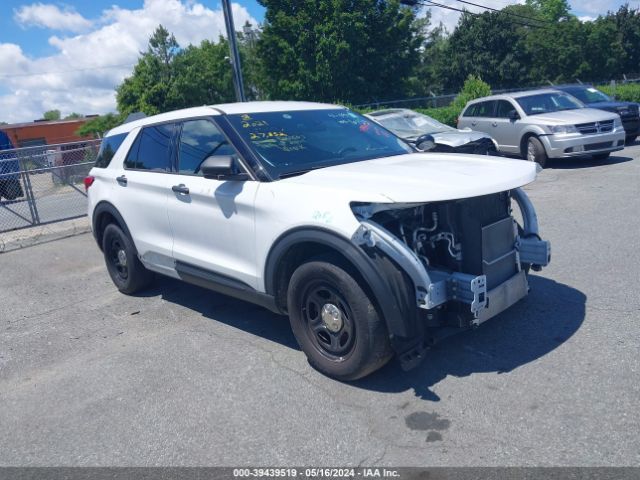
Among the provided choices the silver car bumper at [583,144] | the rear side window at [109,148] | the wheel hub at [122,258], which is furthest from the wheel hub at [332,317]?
the silver car bumper at [583,144]

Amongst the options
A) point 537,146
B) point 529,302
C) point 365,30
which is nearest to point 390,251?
point 529,302

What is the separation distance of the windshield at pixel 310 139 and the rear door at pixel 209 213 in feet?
0.75

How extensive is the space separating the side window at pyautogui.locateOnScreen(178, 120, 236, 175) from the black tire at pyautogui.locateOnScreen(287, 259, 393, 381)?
135 cm

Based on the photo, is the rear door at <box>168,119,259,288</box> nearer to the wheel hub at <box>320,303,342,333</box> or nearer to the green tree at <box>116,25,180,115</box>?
the wheel hub at <box>320,303,342,333</box>

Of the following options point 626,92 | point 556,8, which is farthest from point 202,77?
point 556,8

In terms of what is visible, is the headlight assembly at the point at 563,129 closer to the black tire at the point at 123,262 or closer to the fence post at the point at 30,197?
the black tire at the point at 123,262

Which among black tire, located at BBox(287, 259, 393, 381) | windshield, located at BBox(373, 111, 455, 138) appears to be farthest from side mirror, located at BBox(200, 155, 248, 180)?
windshield, located at BBox(373, 111, 455, 138)

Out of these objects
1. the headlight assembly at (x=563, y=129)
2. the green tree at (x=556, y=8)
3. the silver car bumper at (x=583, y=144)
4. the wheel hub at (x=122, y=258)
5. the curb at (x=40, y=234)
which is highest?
the green tree at (x=556, y=8)

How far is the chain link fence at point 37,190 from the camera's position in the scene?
11.2m

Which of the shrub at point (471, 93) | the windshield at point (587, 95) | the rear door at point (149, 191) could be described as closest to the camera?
the rear door at point (149, 191)

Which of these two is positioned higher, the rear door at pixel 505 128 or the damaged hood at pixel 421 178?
the damaged hood at pixel 421 178

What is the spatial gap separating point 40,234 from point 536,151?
9.90m

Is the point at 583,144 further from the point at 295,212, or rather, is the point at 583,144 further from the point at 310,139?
the point at 295,212

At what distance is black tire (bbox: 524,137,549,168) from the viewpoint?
13.0 metres
